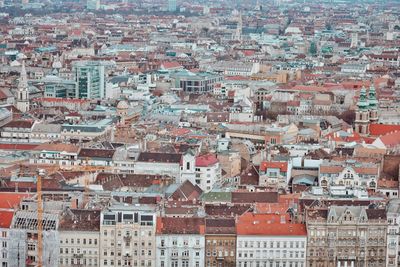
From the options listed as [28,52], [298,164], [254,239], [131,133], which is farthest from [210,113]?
[28,52]

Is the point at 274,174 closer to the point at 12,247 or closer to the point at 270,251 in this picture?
the point at 270,251

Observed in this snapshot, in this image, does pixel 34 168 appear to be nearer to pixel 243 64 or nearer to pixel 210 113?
pixel 210 113

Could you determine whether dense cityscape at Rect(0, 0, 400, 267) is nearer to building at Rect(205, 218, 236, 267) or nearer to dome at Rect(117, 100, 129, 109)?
building at Rect(205, 218, 236, 267)

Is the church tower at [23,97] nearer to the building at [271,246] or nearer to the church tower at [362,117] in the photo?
the church tower at [362,117]

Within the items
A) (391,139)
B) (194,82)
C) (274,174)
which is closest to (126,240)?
(274,174)

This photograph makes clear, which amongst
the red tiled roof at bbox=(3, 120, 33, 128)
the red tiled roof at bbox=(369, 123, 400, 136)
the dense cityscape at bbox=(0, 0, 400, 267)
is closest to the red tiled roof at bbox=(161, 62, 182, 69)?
the dense cityscape at bbox=(0, 0, 400, 267)

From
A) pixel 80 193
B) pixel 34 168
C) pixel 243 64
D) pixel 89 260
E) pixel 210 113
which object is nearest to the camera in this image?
pixel 89 260
